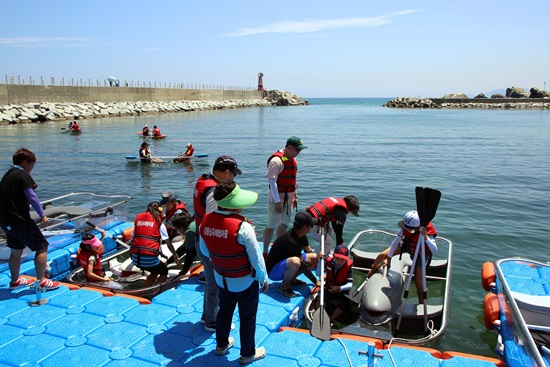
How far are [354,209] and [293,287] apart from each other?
5.16ft

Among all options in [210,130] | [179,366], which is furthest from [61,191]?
[210,130]

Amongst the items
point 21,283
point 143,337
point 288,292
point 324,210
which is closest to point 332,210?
point 324,210

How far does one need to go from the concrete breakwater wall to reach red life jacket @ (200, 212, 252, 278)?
313 feet

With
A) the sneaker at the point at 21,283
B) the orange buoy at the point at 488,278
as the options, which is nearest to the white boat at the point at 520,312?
the orange buoy at the point at 488,278

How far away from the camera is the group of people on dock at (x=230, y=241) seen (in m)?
4.06

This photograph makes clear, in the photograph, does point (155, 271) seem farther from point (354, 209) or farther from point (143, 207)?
point (143, 207)

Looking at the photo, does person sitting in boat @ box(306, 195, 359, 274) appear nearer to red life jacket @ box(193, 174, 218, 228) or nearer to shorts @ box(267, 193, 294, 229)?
shorts @ box(267, 193, 294, 229)

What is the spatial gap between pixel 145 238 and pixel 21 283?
6.21 ft

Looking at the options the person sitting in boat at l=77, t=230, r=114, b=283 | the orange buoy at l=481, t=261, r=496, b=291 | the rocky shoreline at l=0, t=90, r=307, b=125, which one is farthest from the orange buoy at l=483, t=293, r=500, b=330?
the rocky shoreline at l=0, t=90, r=307, b=125

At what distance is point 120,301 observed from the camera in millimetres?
5977

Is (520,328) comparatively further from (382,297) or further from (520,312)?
(382,297)

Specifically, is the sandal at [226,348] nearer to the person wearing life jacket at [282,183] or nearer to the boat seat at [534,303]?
the person wearing life jacket at [282,183]

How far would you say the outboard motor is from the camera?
6.02 metres

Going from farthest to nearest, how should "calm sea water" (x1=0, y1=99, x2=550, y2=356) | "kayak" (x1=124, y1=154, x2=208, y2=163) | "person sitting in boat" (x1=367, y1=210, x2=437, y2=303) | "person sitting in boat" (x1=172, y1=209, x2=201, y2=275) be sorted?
"kayak" (x1=124, y1=154, x2=208, y2=163)
"calm sea water" (x1=0, y1=99, x2=550, y2=356)
"person sitting in boat" (x1=172, y1=209, x2=201, y2=275)
"person sitting in boat" (x1=367, y1=210, x2=437, y2=303)
